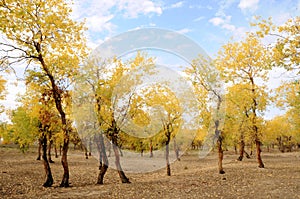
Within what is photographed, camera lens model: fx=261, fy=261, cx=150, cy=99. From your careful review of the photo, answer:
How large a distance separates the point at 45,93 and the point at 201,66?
51.0 ft

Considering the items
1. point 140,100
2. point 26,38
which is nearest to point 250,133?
point 140,100

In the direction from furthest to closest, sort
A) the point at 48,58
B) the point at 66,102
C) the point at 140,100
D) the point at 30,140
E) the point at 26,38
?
the point at 30,140 → the point at 140,100 → the point at 66,102 → the point at 48,58 → the point at 26,38

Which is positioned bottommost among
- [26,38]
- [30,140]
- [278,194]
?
[278,194]

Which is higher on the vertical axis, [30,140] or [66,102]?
[66,102]

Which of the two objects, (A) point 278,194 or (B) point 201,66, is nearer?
(A) point 278,194

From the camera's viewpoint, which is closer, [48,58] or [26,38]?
[26,38]

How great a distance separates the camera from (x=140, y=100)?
21.9m

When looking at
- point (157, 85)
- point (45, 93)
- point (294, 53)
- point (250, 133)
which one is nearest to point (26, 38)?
point (45, 93)

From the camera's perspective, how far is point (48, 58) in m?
18.8

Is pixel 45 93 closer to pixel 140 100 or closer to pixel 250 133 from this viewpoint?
pixel 140 100

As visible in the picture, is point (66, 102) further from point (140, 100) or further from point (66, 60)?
point (140, 100)

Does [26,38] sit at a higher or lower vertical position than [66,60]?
higher

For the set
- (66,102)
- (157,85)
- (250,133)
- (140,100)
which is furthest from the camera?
(250,133)

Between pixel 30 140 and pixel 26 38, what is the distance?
2197 cm
